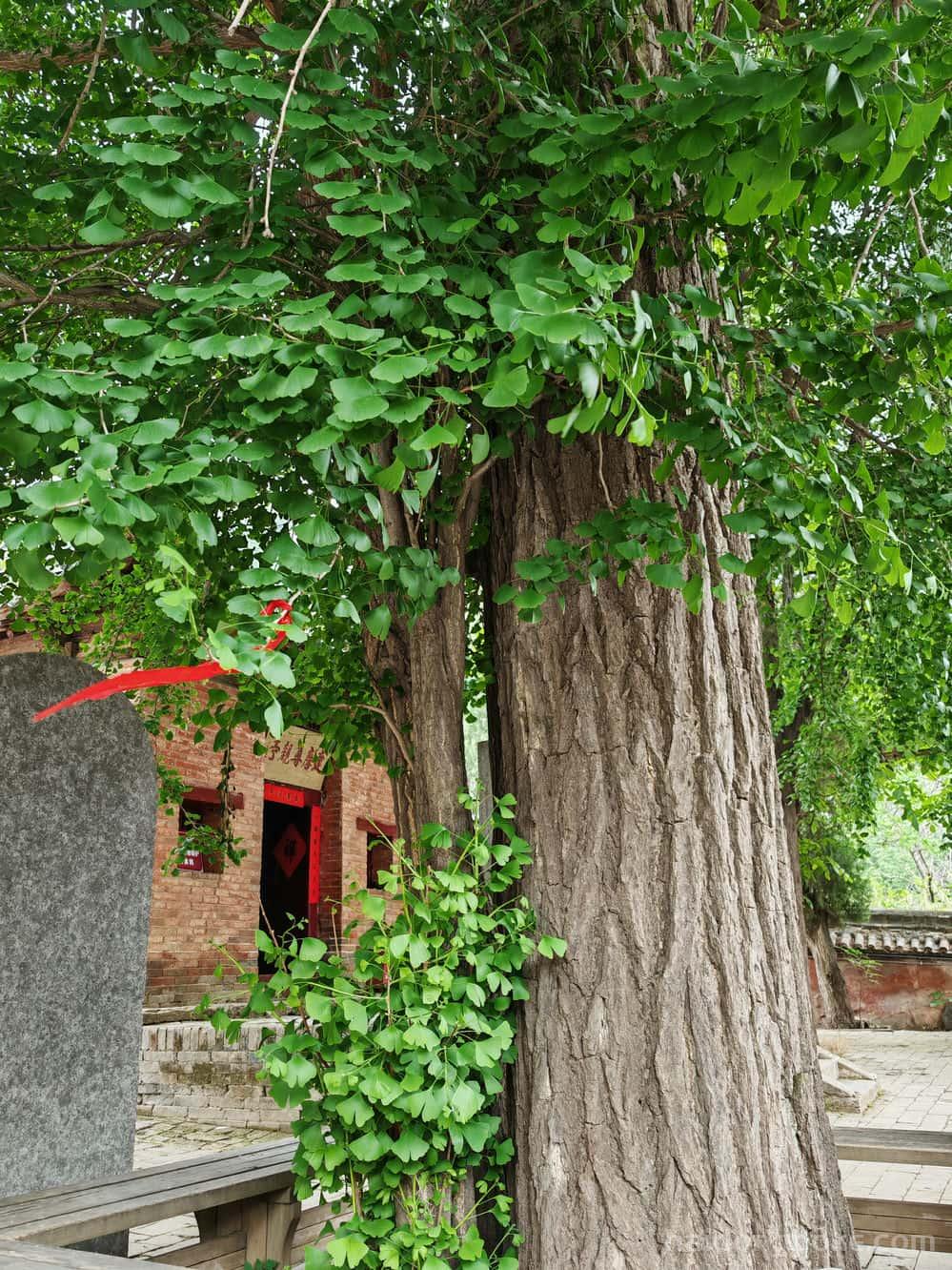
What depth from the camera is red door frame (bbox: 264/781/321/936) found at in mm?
13914

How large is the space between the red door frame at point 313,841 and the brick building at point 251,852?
0.04 ft

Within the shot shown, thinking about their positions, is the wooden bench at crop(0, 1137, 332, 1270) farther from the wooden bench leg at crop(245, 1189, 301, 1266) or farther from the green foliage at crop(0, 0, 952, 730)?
the green foliage at crop(0, 0, 952, 730)

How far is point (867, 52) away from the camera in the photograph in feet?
5.25

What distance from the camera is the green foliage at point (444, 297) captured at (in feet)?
5.95

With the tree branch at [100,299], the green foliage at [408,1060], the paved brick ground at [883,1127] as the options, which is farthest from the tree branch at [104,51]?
the paved brick ground at [883,1127]

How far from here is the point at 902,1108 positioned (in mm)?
9445

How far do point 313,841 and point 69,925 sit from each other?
11.0m

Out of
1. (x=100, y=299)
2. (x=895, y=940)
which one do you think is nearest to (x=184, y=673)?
(x=100, y=299)

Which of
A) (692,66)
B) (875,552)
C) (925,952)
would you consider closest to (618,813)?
(875,552)

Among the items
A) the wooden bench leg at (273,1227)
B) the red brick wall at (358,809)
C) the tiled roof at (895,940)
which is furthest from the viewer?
the tiled roof at (895,940)

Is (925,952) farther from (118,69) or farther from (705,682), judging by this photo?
(118,69)

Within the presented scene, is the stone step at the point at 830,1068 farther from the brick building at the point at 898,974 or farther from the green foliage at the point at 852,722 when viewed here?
the brick building at the point at 898,974

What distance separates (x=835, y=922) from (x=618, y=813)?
15365mm

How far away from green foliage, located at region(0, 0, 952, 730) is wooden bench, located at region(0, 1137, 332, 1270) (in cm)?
179
